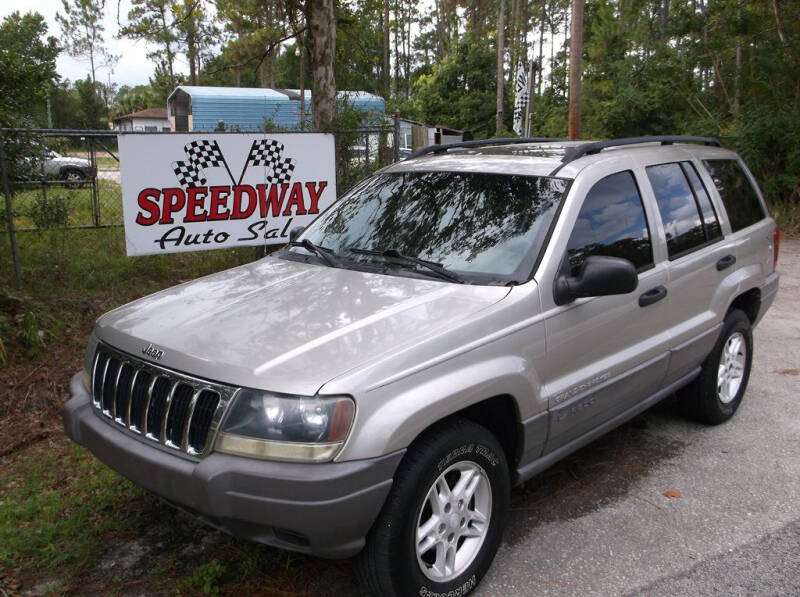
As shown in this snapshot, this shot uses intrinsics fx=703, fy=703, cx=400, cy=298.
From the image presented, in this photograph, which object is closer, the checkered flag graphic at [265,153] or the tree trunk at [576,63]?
the checkered flag graphic at [265,153]

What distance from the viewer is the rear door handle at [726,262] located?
14.8ft

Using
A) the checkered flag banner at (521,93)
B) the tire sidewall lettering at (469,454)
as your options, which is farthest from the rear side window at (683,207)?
the checkered flag banner at (521,93)

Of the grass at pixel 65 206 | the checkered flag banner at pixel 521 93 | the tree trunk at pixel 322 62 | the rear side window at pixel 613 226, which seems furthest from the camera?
the checkered flag banner at pixel 521 93

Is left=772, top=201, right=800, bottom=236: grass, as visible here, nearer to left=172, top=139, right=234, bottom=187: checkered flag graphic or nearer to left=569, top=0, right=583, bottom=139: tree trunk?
left=569, top=0, right=583, bottom=139: tree trunk

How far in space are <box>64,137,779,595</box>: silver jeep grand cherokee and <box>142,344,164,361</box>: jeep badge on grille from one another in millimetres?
11

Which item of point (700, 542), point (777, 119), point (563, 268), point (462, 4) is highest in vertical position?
point (462, 4)

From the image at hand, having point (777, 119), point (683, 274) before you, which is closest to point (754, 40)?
point (777, 119)

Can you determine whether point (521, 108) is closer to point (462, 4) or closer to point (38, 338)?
point (38, 338)

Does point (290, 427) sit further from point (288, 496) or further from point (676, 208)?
point (676, 208)

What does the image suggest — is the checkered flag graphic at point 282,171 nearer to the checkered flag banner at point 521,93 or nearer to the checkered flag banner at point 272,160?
the checkered flag banner at point 272,160

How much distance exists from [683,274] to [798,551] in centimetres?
159

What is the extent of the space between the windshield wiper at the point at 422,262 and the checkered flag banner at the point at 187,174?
3.65 metres

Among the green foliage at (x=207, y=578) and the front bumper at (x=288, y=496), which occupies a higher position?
the front bumper at (x=288, y=496)

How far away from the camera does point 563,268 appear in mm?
3371
